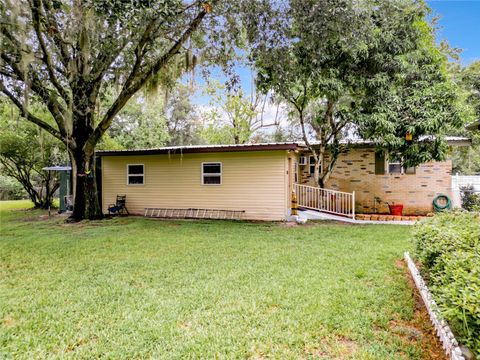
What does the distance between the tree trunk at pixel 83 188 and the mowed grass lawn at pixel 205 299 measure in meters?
3.17

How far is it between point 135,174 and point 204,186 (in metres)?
2.92

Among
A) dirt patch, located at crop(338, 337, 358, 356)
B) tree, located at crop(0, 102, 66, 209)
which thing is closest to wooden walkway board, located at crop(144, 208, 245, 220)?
tree, located at crop(0, 102, 66, 209)

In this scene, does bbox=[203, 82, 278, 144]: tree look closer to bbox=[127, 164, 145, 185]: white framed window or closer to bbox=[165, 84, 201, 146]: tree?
bbox=[165, 84, 201, 146]: tree

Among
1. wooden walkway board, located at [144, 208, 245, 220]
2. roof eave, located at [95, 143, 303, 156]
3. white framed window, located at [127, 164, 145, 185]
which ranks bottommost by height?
wooden walkway board, located at [144, 208, 245, 220]

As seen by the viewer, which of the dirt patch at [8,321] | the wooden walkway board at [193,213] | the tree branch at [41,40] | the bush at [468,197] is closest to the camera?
the dirt patch at [8,321]

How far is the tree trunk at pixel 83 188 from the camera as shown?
9.62 metres

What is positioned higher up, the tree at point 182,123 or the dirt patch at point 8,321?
the tree at point 182,123

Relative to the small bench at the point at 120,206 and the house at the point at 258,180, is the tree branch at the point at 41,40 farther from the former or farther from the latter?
the small bench at the point at 120,206

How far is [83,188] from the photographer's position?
9.79 m

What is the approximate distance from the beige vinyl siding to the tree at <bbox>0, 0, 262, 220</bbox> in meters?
1.69

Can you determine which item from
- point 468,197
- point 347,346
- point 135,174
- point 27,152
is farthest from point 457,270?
point 27,152

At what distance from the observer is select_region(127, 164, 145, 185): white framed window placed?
37.6 feet

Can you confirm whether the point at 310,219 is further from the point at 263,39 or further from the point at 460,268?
the point at 460,268

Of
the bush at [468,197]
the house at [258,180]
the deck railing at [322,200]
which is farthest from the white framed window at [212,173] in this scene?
the bush at [468,197]
